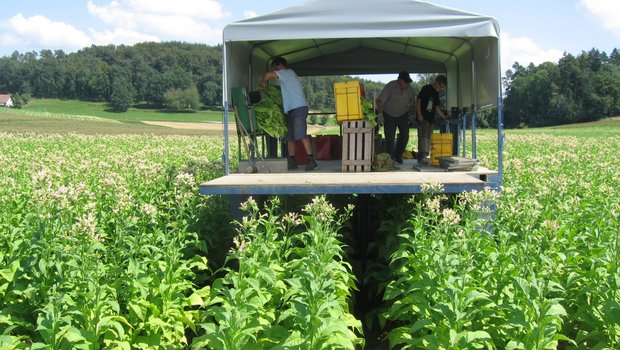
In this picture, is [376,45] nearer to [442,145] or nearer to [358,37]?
[442,145]

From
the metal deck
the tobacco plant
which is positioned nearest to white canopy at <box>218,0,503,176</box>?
the metal deck

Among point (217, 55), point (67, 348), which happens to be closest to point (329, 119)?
point (67, 348)

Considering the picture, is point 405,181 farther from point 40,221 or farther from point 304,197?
point 40,221

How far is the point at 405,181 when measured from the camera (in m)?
8.07

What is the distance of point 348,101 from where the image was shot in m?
10.4

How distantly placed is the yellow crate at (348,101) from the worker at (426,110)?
3495mm

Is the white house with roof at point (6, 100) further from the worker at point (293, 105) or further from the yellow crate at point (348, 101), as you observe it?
the yellow crate at point (348, 101)

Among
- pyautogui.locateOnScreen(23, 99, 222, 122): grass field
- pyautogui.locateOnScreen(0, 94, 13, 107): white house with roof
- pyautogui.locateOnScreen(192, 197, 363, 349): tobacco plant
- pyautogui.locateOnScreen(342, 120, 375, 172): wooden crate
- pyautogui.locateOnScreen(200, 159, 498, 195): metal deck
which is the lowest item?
pyautogui.locateOnScreen(192, 197, 363, 349): tobacco plant

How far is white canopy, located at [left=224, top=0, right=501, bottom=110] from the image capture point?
8633mm

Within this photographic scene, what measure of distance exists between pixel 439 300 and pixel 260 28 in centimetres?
505

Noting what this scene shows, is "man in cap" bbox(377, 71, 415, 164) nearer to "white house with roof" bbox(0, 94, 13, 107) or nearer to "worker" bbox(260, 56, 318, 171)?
"worker" bbox(260, 56, 318, 171)

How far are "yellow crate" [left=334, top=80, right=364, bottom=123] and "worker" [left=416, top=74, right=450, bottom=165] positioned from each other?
11.5 ft

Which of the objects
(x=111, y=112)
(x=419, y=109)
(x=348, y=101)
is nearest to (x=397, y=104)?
(x=419, y=109)

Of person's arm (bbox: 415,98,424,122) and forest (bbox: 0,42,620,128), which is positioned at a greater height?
forest (bbox: 0,42,620,128)
